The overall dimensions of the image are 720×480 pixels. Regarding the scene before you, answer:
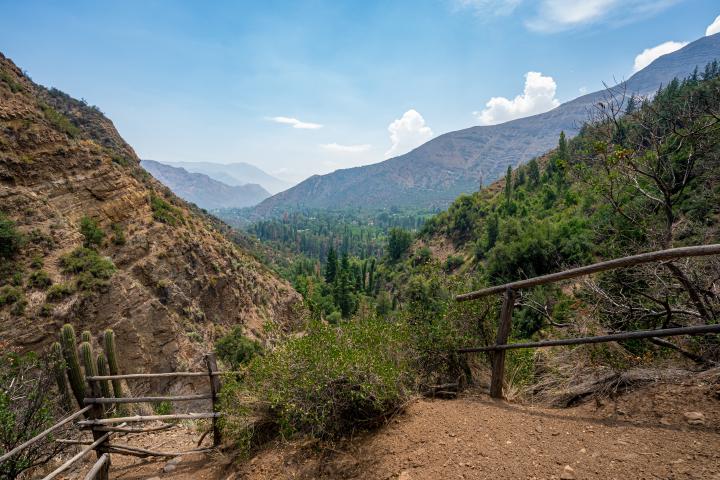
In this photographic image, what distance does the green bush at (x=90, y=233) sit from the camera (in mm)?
20078

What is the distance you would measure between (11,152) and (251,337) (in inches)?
745

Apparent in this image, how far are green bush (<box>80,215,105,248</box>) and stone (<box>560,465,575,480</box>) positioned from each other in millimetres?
23998

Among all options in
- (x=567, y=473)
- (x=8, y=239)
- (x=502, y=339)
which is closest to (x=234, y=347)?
(x=8, y=239)

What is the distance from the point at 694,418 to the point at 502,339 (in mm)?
1510

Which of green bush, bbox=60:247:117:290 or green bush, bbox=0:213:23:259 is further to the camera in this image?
green bush, bbox=60:247:117:290

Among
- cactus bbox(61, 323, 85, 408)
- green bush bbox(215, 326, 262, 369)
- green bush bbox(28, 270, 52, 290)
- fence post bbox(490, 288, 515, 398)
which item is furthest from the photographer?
green bush bbox(215, 326, 262, 369)

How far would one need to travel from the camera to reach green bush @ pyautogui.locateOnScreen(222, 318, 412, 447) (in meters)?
3.38

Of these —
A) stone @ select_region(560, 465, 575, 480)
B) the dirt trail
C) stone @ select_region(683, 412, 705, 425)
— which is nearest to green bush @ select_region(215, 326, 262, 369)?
the dirt trail

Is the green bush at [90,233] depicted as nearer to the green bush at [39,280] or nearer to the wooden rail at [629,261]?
the green bush at [39,280]

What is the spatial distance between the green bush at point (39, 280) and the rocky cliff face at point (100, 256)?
0.03m

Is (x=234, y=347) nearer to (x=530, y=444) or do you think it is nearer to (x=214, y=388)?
(x=214, y=388)

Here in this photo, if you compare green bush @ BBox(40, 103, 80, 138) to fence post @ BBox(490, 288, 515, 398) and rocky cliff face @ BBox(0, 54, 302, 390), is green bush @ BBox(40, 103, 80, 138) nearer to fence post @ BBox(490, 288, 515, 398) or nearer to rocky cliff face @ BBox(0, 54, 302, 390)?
rocky cliff face @ BBox(0, 54, 302, 390)

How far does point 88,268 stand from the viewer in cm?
1806

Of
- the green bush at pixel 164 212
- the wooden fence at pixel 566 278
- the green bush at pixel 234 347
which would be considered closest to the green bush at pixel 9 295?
the green bush at pixel 234 347
